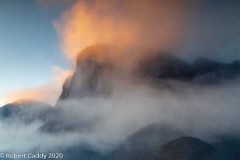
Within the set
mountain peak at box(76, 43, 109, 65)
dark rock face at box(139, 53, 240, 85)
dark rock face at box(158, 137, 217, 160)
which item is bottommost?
dark rock face at box(158, 137, 217, 160)

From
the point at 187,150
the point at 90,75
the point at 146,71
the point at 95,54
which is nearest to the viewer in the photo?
the point at 187,150

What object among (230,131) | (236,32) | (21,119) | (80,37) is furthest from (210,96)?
(21,119)

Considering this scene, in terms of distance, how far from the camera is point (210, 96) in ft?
33.0

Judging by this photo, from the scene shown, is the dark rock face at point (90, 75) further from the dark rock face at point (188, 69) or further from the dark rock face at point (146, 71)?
the dark rock face at point (188, 69)

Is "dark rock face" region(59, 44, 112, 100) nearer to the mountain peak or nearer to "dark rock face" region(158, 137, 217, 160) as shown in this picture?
the mountain peak

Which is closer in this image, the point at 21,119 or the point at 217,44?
the point at 217,44

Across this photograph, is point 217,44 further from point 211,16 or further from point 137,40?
point 137,40

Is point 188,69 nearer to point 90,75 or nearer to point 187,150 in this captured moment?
point 187,150

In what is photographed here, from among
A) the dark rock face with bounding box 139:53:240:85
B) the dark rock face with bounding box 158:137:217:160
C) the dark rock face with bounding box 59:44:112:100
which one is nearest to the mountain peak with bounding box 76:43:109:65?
the dark rock face with bounding box 59:44:112:100

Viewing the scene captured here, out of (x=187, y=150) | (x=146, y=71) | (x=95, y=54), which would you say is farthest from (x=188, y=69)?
(x=95, y=54)

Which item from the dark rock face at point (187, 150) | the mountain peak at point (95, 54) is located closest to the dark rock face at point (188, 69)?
the mountain peak at point (95, 54)

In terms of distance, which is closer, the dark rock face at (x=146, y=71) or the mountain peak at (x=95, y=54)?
the dark rock face at (x=146, y=71)

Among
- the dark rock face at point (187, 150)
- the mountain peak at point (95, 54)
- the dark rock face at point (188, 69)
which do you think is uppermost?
the mountain peak at point (95, 54)

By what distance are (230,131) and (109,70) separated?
3259 mm
